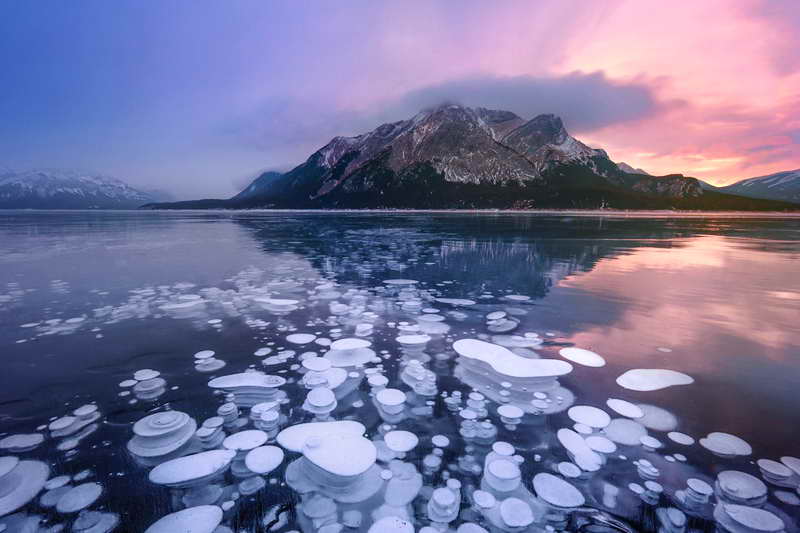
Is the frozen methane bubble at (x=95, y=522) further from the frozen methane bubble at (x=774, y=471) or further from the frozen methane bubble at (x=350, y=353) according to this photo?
the frozen methane bubble at (x=774, y=471)

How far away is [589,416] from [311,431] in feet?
11.5

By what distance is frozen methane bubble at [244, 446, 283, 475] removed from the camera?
366cm

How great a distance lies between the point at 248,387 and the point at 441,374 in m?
2.91

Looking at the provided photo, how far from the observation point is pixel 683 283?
1268 cm

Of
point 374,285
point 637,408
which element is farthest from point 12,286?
point 637,408

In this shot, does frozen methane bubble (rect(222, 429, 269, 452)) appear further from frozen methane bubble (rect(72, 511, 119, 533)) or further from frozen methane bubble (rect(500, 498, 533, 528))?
frozen methane bubble (rect(500, 498, 533, 528))

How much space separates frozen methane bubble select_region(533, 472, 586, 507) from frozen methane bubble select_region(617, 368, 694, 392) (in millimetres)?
2589

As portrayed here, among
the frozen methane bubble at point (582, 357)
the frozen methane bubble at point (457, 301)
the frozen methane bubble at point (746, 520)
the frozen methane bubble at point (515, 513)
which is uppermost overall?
the frozen methane bubble at point (457, 301)

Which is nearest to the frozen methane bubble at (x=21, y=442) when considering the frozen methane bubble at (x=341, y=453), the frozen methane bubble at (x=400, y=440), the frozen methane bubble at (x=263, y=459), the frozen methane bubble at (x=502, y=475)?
the frozen methane bubble at (x=263, y=459)

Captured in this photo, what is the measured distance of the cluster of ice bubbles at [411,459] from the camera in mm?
3135

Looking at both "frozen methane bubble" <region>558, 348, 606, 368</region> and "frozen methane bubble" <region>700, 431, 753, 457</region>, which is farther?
"frozen methane bubble" <region>558, 348, 606, 368</region>

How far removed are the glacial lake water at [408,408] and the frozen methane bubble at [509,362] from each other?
53 millimetres

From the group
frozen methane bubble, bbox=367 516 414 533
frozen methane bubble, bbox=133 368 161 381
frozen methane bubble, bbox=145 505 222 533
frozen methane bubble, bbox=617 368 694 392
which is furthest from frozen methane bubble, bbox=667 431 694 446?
frozen methane bubble, bbox=133 368 161 381

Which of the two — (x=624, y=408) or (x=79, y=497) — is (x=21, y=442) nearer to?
(x=79, y=497)
